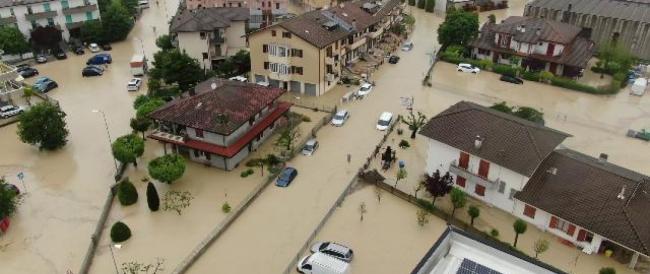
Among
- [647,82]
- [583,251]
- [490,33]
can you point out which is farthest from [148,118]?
[647,82]

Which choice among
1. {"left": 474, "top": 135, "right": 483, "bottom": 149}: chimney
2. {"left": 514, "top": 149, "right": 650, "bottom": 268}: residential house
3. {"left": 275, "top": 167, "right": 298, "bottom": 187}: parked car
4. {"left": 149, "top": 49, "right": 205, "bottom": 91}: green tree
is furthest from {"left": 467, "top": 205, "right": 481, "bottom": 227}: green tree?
{"left": 149, "top": 49, "right": 205, "bottom": 91}: green tree

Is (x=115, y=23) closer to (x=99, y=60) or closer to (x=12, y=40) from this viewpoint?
(x=99, y=60)

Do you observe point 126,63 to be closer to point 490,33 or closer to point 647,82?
point 490,33

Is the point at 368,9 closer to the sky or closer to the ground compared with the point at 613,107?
closer to the sky

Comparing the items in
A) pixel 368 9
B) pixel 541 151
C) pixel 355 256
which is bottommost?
pixel 355 256

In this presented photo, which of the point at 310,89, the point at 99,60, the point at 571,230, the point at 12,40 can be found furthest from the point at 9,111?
the point at 571,230
